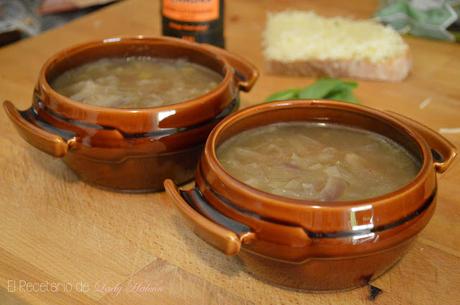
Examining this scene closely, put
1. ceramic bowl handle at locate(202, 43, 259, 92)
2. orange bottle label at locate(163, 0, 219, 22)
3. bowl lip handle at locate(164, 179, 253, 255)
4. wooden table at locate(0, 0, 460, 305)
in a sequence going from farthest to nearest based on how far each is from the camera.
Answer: orange bottle label at locate(163, 0, 219, 22) < ceramic bowl handle at locate(202, 43, 259, 92) < wooden table at locate(0, 0, 460, 305) < bowl lip handle at locate(164, 179, 253, 255)

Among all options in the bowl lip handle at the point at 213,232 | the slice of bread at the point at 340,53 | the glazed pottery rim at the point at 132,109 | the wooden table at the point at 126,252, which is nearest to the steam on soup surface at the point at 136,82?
the glazed pottery rim at the point at 132,109

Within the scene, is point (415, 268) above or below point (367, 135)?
below

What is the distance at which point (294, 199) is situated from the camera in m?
0.83

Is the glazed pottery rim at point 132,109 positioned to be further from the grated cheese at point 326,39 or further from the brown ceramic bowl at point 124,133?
the grated cheese at point 326,39

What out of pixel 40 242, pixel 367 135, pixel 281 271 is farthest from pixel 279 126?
pixel 40 242

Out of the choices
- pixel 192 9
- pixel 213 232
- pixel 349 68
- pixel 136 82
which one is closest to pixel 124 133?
pixel 136 82

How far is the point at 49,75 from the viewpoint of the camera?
1191mm

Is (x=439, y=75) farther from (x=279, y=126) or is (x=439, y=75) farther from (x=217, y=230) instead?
(x=217, y=230)

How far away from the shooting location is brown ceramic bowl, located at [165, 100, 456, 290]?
0.83 meters

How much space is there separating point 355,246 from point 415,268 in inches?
8.3

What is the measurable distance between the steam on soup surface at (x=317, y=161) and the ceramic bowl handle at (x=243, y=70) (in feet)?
0.70

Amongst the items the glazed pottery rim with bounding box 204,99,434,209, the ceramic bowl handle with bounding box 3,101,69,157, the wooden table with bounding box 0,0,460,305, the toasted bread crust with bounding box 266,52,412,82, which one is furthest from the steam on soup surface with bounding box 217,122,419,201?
the toasted bread crust with bounding box 266,52,412,82

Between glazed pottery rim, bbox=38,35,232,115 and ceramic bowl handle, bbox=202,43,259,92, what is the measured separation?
1.9 inches

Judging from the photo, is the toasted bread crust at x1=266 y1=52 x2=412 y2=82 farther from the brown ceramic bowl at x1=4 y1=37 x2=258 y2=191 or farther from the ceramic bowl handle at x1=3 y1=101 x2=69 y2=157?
the ceramic bowl handle at x1=3 y1=101 x2=69 y2=157
